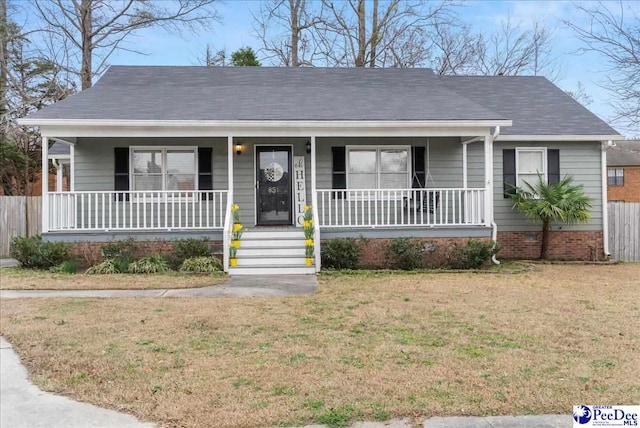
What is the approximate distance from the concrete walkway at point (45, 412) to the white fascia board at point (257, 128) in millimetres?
7208

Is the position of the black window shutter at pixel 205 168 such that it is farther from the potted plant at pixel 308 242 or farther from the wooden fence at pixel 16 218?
the wooden fence at pixel 16 218

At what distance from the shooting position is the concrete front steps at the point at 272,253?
32.9 ft

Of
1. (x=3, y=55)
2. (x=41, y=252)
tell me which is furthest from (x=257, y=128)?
(x=3, y=55)

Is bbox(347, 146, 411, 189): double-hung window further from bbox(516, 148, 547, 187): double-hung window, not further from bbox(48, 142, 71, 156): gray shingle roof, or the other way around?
bbox(48, 142, 71, 156): gray shingle roof

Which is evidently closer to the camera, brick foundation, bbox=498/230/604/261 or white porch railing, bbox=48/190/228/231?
white porch railing, bbox=48/190/228/231

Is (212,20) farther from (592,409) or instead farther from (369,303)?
(592,409)

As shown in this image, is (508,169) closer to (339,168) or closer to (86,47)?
(339,168)

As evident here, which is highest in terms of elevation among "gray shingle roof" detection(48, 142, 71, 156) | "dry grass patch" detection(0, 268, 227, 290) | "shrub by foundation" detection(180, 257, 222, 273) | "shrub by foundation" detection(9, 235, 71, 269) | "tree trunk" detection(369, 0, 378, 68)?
"tree trunk" detection(369, 0, 378, 68)

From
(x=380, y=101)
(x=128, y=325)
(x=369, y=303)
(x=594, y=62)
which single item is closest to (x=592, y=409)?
(x=369, y=303)

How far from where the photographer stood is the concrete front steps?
10.0 m

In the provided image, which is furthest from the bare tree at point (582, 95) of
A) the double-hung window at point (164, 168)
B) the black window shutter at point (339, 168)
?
the double-hung window at point (164, 168)

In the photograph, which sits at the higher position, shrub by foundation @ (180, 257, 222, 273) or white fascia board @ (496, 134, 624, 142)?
white fascia board @ (496, 134, 624, 142)

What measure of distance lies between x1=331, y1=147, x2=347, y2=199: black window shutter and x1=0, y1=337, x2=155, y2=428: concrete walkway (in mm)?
8847

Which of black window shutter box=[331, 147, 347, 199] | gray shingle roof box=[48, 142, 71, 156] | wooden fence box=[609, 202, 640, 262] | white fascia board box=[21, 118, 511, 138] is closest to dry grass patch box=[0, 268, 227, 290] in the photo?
white fascia board box=[21, 118, 511, 138]
